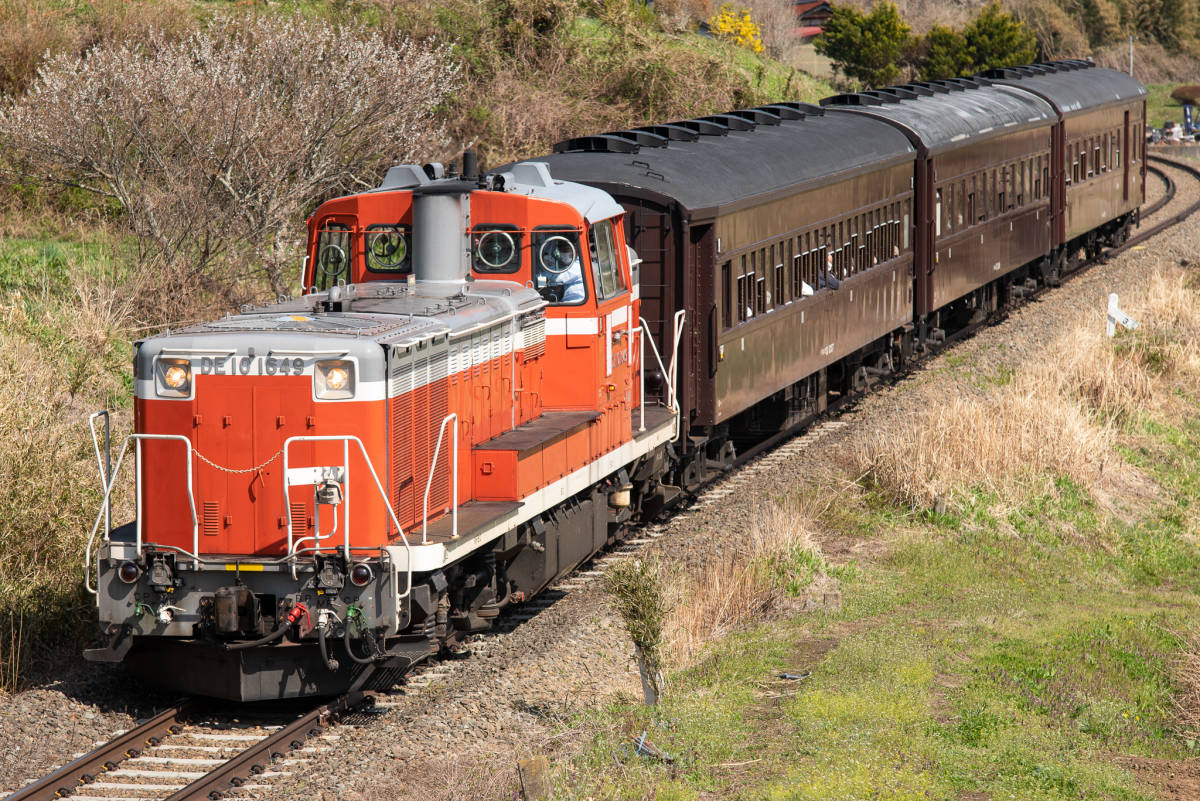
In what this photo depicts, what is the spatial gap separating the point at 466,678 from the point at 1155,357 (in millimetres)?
16172

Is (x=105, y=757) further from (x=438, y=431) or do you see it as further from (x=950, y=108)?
(x=950, y=108)

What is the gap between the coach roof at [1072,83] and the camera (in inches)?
1130

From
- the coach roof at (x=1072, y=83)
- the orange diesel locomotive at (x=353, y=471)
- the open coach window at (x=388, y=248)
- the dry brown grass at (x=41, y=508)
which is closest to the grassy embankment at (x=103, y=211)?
the dry brown grass at (x=41, y=508)

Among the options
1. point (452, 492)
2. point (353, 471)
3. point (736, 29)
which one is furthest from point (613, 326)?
point (736, 29)

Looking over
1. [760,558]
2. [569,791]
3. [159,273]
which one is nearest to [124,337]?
[159,273]

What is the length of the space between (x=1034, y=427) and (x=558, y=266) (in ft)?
26.1

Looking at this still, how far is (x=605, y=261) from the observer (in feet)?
39.9

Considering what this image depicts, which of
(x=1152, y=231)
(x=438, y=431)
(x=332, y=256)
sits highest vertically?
(x=332, y=256)

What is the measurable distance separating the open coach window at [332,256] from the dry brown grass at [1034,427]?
6930 mm

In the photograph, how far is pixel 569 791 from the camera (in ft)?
26.9

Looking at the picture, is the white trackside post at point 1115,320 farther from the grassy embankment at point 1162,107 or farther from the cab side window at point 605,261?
the grassy embankment at point 1162,107

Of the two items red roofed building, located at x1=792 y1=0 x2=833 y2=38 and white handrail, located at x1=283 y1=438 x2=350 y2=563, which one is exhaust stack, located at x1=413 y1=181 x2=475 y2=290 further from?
red roofed building, located at x1=792 y1=0 x2=833 y2=38

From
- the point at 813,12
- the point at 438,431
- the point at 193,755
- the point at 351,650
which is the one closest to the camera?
the point at 193,755

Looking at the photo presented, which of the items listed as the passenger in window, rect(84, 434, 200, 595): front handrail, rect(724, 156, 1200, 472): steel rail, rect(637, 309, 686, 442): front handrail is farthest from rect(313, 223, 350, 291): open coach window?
the passenger in window
